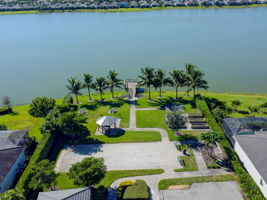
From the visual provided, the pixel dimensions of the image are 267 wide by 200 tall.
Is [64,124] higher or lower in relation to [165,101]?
higher

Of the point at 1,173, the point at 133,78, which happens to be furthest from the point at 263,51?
the point at 1,173

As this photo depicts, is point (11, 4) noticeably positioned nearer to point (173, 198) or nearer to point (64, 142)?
point (64, 142)

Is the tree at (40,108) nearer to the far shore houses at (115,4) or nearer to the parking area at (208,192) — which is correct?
the parking area at (208,192)

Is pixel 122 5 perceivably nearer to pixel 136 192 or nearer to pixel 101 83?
pixel 101 83

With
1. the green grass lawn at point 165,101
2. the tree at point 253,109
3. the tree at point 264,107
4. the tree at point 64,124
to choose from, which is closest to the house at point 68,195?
the tree at point 64,124

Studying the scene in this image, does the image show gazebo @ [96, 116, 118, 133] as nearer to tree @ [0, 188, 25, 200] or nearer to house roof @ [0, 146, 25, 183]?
house roof @ [0, 146, 25, 183]

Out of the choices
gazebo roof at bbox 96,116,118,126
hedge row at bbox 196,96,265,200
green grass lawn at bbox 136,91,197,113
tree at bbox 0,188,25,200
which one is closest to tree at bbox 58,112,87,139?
gazebo roof at bbox 96,116,118,126

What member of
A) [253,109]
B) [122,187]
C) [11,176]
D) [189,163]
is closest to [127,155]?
[122,187]
